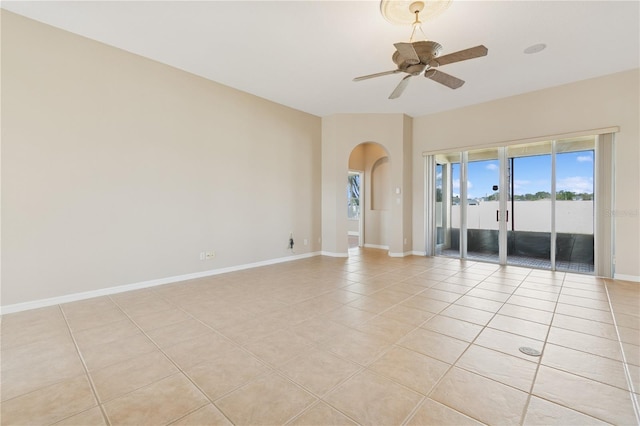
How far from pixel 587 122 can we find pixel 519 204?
1739 millimetres

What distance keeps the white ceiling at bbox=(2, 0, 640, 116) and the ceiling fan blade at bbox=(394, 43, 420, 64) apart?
0.63m

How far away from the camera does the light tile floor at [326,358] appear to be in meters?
1.61

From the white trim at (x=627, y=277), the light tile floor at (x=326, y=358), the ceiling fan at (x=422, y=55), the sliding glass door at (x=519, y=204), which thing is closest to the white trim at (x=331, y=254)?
the sliding glass door at (x=519, y=204)

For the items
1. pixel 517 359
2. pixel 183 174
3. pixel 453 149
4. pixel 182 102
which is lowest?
pixel 517 359

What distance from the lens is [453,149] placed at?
622 cm

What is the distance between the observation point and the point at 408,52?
2771mm

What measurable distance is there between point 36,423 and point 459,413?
7.62ft

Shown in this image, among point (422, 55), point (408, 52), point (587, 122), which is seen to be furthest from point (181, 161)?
point (587, 122)

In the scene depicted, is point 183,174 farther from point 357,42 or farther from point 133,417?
point 133,417

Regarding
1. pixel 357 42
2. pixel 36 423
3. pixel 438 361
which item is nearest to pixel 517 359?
pixel 438 361

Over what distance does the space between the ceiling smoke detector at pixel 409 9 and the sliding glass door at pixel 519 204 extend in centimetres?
392

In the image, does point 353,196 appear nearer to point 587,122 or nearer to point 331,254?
point 331,254

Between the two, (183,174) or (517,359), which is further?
(183,174)

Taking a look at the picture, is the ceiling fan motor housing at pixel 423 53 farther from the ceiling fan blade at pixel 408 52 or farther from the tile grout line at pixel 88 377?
the tile grout line at pixel 88 377
